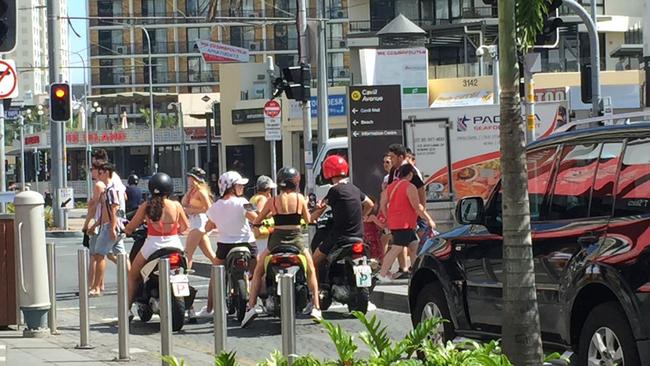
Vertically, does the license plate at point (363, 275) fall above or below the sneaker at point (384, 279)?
above

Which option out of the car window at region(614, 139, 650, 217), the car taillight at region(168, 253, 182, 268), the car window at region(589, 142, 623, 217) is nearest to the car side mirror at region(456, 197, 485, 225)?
the car window at region(589, 142, 623, 217)

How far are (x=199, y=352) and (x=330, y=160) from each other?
122 inches

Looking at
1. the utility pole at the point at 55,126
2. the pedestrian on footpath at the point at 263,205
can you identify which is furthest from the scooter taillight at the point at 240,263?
the utility pole at the point at 55,126

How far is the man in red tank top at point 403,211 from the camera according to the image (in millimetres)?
15734

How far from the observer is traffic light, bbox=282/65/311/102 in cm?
2341

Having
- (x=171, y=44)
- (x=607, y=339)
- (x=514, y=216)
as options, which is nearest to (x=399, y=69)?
(x=607, y=339)

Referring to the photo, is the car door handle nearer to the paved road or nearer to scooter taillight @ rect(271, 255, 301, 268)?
the paved road

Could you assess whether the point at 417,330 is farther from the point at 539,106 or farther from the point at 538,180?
the point at 539,106

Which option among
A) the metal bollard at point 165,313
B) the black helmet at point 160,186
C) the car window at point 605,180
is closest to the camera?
the car window at point 605,180

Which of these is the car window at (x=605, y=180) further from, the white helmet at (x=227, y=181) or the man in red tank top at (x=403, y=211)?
the man in red tank top at (x=403, y=211)

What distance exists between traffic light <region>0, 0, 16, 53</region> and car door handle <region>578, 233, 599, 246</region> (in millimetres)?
5637

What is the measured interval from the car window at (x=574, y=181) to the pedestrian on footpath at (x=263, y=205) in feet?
15.7

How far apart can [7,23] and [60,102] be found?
46.9 ft

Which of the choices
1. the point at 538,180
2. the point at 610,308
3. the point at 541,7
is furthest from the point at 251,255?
the point at 541,7
